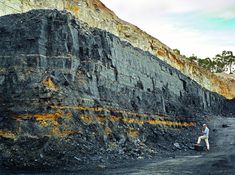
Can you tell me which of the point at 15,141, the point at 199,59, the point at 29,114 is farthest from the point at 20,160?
the point at 199,59

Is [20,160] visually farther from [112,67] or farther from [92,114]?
[112,67]

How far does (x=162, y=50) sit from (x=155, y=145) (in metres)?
19.4

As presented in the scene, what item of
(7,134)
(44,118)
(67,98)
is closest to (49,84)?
(67,98)

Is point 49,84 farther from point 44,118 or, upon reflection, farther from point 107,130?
point 107,130

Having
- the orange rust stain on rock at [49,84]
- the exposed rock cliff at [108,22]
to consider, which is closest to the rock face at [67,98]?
the orange rust stain on rock at [49,84]

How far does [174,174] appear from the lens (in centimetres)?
1555

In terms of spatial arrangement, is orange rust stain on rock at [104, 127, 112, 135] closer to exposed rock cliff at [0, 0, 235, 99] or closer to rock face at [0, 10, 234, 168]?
rock face at [0, 10, 234, 168]

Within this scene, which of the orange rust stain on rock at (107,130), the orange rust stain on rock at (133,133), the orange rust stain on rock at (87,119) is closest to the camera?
the orange rust stain on rock at (87,119)

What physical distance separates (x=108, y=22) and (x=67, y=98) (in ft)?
46.2

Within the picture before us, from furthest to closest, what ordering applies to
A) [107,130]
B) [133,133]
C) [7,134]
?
[133,133], [107,130], [7,134]

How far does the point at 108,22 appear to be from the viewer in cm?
3391

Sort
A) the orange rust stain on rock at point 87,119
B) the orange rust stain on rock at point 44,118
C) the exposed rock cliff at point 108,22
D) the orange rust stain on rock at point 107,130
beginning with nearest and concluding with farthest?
the orange rust stain on rock at point 44,118 < the orange rust stain on rock at point 87,119 < the orange rust stain on rock at point 107,130 < the exposed rock cliff at point 108,22

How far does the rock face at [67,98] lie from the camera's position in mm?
19000

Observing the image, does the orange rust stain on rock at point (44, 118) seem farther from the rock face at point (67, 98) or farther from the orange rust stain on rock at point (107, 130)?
the orange rust stain on rock at point (107, 130)
